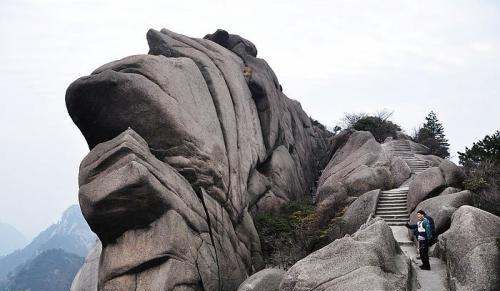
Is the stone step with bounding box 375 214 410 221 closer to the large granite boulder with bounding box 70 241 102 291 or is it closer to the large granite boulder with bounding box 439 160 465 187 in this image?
the large granite boulder with bounding box 439 160 465 187

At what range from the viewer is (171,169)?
2066 centimetres

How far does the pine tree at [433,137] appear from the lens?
143 ft

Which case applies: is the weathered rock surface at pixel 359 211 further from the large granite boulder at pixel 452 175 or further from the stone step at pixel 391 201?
the large granite boulder at pixel 452 175

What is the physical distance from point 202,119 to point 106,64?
5.50 meters

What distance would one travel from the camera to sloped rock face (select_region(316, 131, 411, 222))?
28641 millimetres

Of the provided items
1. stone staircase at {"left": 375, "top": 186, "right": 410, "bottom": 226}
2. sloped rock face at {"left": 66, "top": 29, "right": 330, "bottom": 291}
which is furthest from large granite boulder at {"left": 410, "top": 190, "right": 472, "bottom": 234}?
sloped rock face at {"left": 66, "top": 29, "right": 330, "bottom": 291}

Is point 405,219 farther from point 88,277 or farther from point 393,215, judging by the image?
point 88,277

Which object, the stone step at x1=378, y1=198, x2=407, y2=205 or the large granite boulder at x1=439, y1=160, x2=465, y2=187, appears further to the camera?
the stone step at x1=378, y1=198, x2=407, y2=205

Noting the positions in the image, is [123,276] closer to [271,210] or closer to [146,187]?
[146,187]

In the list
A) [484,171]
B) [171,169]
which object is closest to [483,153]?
[484,171]

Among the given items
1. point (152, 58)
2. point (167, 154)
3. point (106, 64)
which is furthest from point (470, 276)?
point (106, 64)

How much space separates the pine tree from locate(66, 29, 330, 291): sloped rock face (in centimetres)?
2037

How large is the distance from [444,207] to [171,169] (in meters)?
12.0

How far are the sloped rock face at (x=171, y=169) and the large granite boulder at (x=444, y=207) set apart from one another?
30.9ft
